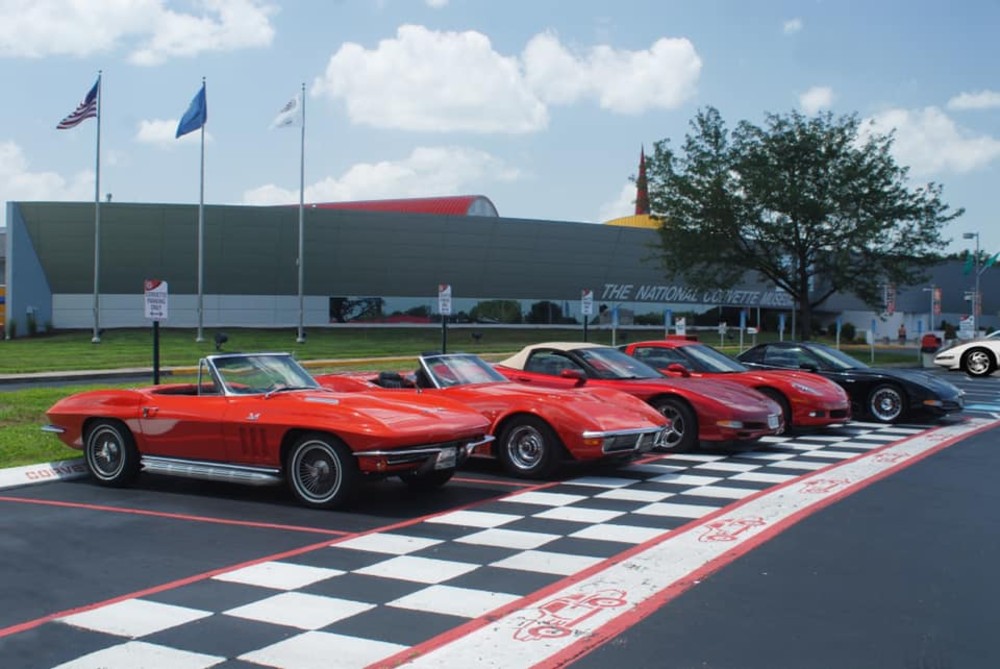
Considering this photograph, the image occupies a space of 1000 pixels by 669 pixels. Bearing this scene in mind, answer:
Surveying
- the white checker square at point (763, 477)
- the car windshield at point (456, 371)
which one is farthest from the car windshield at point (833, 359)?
the car windshield at point (456, 371)

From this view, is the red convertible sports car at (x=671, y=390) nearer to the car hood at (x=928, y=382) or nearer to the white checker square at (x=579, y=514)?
the white checker square at (x=579, y=514)

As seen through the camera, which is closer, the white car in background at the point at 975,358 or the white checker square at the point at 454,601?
the white checker square at the point at 454,601

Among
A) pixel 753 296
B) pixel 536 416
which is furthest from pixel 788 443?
pixel 753 296

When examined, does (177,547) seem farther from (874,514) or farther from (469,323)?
(469,323)

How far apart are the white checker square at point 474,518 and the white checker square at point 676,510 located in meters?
1.15

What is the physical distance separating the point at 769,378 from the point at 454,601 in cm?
951

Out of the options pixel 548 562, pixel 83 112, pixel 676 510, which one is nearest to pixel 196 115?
pixel 83 112

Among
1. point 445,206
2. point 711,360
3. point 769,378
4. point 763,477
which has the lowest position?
point 763,477

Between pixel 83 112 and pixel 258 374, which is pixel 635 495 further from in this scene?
pixel 83 112

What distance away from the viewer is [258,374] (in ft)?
29.2

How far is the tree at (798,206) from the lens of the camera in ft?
113

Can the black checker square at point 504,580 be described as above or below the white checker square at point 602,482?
above

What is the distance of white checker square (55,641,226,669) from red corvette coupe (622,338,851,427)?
9.65 metres

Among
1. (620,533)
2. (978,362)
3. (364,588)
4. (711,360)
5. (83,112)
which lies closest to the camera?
(364,588)
